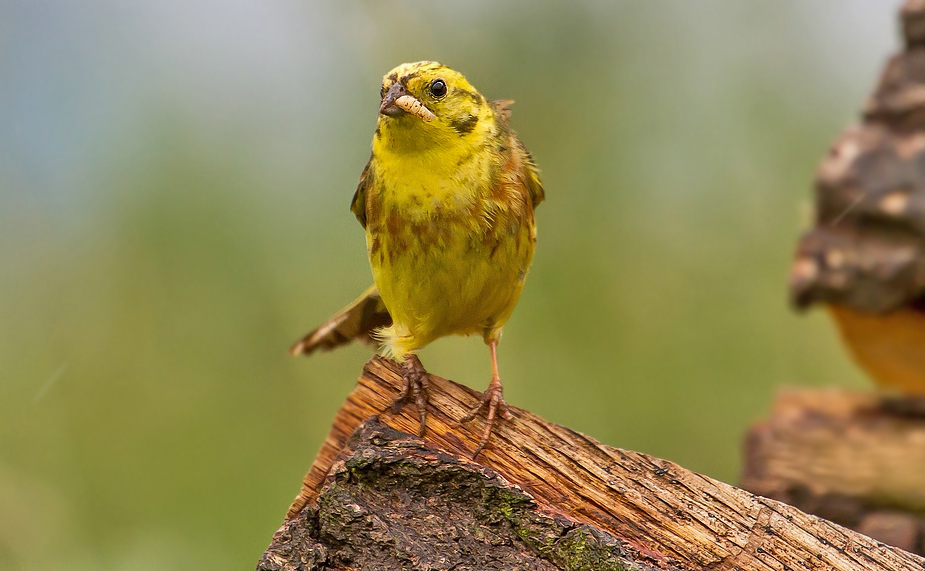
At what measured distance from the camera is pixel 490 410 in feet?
9.39

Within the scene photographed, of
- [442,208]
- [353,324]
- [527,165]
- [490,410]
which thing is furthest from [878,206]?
[353,324]

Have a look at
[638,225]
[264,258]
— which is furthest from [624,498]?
[264,258]

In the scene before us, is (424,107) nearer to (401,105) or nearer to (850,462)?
(401,105)

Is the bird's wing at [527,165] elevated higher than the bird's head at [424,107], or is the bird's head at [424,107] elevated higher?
the bird's wing at [527,165]

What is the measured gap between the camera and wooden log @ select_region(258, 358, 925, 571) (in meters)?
2.54

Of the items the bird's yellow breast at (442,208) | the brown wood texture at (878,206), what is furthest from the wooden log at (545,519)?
the brown wood texture at (878,206)

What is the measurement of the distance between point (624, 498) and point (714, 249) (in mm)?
3210

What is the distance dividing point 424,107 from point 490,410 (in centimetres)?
106

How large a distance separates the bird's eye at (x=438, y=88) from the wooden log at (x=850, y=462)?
79.1 inches

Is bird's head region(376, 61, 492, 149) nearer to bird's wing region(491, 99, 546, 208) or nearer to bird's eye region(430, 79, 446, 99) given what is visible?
bird's eye region(430, 79, 446, 99)

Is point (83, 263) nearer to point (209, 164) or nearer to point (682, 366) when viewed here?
point (209, 164)

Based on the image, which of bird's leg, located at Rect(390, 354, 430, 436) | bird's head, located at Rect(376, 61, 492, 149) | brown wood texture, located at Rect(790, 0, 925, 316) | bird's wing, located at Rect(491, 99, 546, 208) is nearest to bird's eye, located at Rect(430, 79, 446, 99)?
bird's head, located at Rect(376, 61, 492, 149)

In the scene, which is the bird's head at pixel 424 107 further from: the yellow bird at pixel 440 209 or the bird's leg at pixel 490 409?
the bird's leg at pixel 490 409

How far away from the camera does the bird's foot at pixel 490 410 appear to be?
9.14 feet
